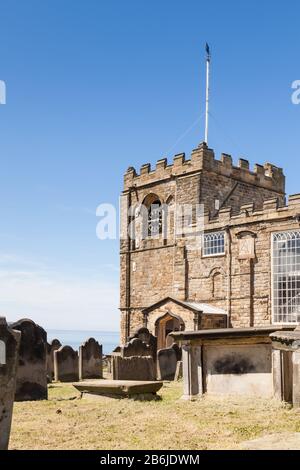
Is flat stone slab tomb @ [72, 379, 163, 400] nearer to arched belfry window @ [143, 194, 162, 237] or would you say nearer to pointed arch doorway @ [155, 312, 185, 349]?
pointed arch doorway @ [155, 312, 185, 349]

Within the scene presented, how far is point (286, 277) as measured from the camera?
26469mm

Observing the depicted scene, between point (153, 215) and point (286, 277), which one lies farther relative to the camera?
point (153, 215)

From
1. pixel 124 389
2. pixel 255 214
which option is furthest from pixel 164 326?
pixel 124 389

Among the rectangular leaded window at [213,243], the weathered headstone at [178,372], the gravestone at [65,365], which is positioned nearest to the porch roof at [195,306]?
the rectangular leaded window at [213,243]

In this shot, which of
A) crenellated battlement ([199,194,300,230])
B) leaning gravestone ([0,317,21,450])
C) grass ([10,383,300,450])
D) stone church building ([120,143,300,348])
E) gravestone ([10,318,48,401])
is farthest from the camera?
stone church building ([120,143,300,348])

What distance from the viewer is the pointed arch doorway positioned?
2942 centimetres

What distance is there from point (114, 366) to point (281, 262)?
1332 centimetres

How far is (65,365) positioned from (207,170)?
627 inches

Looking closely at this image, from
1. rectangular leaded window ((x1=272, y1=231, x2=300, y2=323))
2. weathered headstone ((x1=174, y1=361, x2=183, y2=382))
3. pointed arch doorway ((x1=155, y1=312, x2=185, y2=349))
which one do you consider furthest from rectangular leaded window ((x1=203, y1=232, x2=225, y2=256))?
weathered headstone ((x1=174, y1=361, x2=183, y2=382))

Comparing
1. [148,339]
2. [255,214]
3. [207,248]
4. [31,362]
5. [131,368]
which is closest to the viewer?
[31,362]

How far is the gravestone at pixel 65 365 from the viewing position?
1923cm

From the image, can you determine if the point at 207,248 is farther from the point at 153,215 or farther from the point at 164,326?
the point at 153,215

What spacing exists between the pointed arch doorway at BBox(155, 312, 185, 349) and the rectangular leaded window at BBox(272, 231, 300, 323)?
521cm

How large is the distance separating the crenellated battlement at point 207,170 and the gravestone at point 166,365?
1416 centimetres
